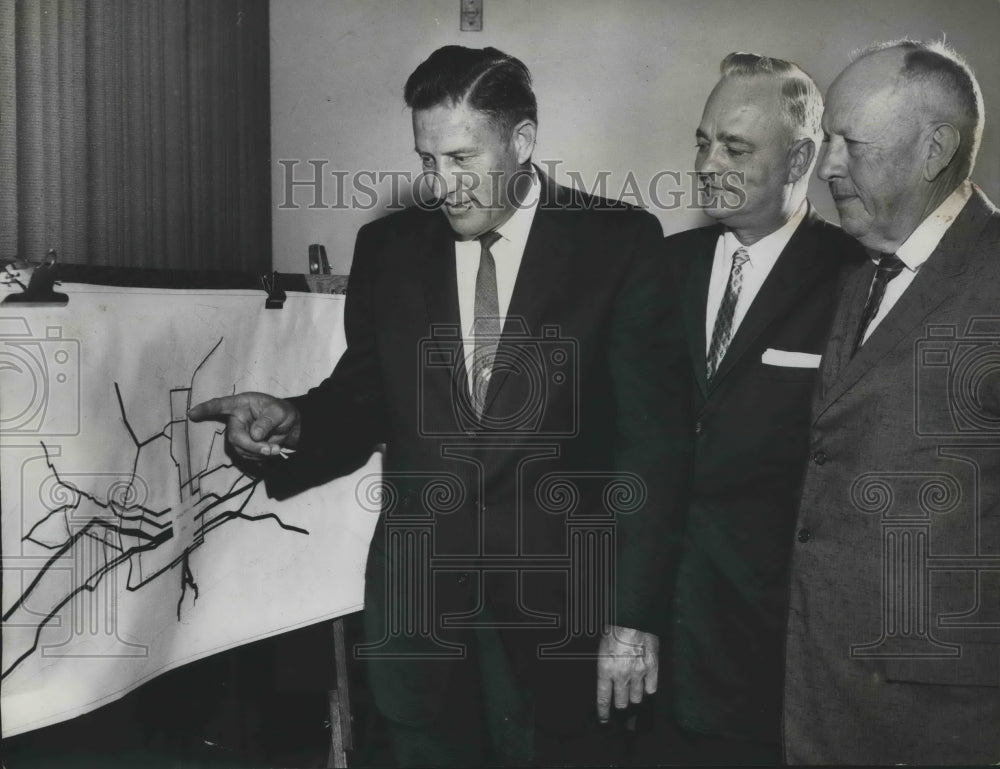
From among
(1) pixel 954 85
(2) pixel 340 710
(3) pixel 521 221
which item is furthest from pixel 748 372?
(2) pixel 340 710

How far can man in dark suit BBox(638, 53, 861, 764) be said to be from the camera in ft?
5.31

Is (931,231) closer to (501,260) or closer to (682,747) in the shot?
(501,260)

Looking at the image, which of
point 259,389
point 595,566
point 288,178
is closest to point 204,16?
point 288,178

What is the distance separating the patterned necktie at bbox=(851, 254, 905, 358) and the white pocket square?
3.0 inches

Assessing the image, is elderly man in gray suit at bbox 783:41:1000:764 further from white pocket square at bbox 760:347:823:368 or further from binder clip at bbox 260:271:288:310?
binder clip at bbox 260:271:288:310

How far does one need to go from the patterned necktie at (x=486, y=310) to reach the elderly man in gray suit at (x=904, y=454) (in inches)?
24.3

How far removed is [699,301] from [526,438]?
42 cm

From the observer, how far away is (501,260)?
165 centimetres

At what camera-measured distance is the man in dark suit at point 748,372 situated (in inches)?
63.7

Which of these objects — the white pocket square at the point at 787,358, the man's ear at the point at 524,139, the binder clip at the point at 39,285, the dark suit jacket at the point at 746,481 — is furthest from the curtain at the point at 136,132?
the white pocket square at the point at 787,358

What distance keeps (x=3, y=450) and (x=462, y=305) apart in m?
0.86

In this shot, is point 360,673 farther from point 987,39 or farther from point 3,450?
point 987,39

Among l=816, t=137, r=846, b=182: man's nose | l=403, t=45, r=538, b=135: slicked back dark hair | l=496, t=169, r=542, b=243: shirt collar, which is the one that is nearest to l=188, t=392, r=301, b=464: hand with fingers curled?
l=496, t=169, r=542, b=243: shirt collar

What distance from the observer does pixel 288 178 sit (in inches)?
67.3
